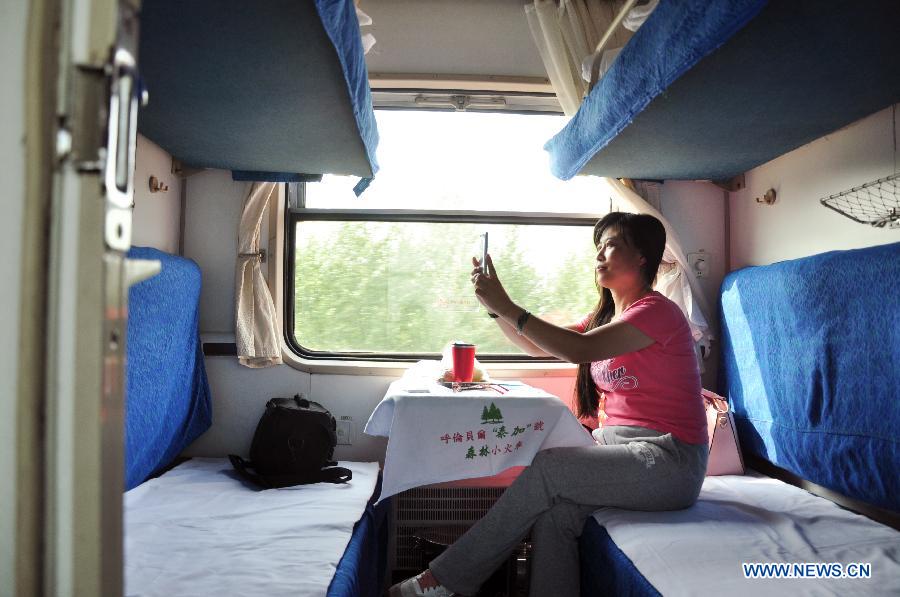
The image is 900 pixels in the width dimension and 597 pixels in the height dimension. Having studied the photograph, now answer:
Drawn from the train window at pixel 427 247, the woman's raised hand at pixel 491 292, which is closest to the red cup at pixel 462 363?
the woman's raised hand at pixel 491 292

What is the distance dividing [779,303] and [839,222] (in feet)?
1.26

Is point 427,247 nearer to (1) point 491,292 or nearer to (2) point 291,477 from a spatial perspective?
(1) point 491,292

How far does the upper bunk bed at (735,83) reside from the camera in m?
1.35

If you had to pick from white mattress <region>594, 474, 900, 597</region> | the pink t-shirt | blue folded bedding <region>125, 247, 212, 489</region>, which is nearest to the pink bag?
white mattress <region>594, 474, 900, 597</region>

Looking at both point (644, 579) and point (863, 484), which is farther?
point (863, 484)

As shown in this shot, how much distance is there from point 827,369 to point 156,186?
2896 millimetres

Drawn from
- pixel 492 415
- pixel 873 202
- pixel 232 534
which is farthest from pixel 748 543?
pixel 232 534

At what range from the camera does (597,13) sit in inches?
108

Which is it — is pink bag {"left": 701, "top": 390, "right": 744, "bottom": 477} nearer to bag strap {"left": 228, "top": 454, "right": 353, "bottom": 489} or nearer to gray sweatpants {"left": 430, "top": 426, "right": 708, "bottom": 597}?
gray sweatpants {"left": 430, "top": 426, "right": 708, "bottom": 597}

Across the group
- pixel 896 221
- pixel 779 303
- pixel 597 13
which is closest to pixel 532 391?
pixel 779 303

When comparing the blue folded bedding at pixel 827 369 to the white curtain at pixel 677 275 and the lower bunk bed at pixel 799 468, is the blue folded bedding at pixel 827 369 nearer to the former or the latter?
the lower bunk bed at pixel 799 468

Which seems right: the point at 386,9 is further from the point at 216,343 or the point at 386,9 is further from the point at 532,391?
the point at 532,391

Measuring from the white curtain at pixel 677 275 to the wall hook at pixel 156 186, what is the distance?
217 centimetres

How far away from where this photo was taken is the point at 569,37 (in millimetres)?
2664
